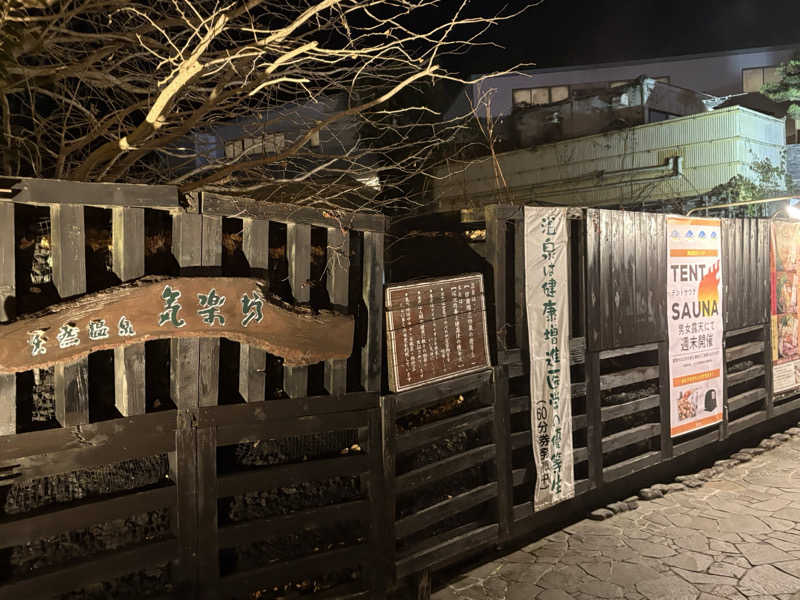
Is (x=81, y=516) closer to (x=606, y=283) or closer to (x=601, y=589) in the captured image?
(x=601, y=589)

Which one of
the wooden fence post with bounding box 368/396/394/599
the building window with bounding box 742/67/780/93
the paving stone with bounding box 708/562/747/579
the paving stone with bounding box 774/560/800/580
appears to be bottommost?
the paving stone with bounding box 708/562/747/579

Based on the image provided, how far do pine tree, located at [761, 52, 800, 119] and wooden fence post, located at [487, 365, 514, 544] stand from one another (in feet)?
90.8

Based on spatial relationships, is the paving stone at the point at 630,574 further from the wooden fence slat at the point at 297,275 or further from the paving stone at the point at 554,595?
the wooden fence slat at the point at 297,275

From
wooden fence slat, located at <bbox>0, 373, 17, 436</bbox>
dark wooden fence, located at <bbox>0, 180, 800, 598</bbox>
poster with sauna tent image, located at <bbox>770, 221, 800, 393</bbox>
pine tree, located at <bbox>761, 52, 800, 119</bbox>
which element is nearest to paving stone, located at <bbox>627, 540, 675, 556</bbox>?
dark wooden fence, located at <bbox>0, 180, 800, 598</bbox>

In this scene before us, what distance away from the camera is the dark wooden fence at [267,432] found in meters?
4.49

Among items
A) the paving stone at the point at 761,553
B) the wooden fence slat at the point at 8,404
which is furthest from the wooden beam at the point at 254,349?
the paving stone at the point at 761,553

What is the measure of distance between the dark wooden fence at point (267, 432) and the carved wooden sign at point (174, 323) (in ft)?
0.58

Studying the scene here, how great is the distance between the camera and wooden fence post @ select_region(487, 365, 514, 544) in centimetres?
773

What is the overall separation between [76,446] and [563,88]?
32.7m

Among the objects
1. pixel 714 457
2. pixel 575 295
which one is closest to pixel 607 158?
pixel 714 457

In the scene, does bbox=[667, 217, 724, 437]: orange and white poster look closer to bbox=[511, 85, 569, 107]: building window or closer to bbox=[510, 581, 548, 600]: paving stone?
bbox=[510, 581, 548, 600]: paving stone

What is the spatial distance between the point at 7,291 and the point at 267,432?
2424 millimetres

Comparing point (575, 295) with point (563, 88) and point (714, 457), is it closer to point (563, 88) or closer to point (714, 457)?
point (714, 457)

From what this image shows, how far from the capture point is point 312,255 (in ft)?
20.9
